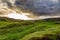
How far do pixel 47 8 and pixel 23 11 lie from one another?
43.8ft

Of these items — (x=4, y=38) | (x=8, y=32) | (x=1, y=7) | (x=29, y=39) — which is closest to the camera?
(x=29, y=39)

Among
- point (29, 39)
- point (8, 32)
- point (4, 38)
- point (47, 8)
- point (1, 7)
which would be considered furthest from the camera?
point (47, 8)

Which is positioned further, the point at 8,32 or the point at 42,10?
the point at 42,10

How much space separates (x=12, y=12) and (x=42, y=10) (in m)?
15.9

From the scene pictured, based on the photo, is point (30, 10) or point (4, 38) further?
point (30, 10)

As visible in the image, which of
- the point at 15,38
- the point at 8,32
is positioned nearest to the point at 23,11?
the point at 8,32

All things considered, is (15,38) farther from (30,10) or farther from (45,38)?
(30,10)

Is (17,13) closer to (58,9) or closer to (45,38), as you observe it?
(58,9)

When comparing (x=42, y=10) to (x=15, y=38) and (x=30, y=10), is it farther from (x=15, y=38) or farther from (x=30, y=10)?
(x=15, y=38)

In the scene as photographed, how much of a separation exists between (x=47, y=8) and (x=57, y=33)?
6469 centimetres

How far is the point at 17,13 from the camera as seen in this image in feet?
368

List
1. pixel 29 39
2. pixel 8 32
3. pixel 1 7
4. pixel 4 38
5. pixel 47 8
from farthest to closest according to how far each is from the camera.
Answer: pixel 47 8 < pixel 1 7 < pixel 8 32 < pixel 4 38 < pixel 29 39

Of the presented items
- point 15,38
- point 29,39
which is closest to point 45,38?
point 29,39

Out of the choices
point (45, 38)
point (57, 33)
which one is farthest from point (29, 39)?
point (57, 33)
